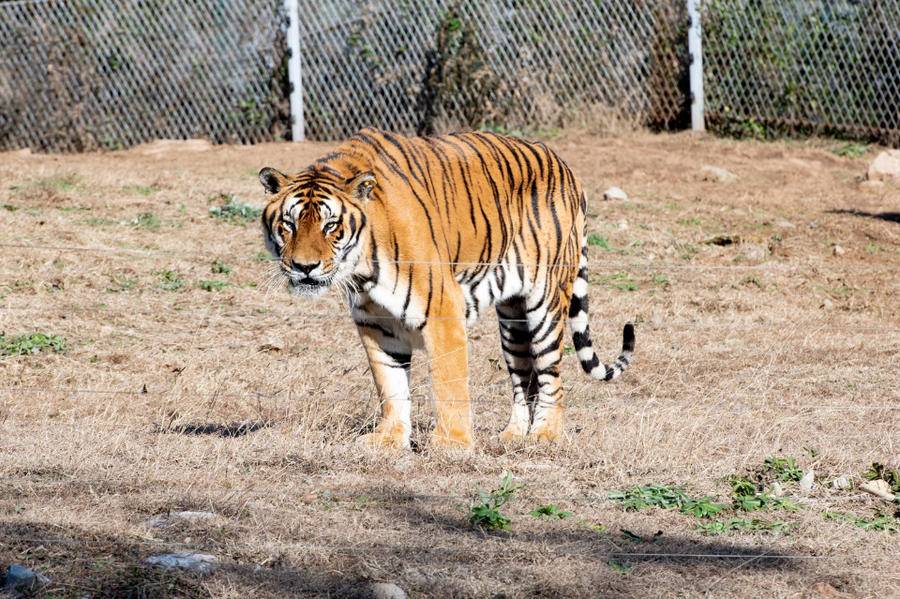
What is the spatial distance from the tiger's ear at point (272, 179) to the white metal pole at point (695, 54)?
1011cm

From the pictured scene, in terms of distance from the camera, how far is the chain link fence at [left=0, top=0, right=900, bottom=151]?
591 inches

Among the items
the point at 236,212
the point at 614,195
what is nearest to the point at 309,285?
the point at 236,212

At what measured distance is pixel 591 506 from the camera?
5113 mm

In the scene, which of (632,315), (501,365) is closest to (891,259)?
(632,315)

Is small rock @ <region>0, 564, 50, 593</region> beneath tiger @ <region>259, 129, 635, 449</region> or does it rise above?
beneath

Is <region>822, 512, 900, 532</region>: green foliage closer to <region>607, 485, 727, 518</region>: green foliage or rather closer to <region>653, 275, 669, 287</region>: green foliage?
<region>607, 485, 727, 518</region>: green foliage

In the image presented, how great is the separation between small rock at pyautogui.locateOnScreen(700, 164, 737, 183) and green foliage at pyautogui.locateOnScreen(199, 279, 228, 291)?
587cm

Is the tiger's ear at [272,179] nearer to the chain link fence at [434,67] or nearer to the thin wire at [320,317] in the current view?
the thin wire at [320,317]

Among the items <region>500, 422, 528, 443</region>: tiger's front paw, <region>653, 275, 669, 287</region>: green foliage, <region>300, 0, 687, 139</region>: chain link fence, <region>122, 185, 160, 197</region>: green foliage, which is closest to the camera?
<region>500, 422, 528, 443</region>: tiger's front paw

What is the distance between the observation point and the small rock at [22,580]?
153 inches

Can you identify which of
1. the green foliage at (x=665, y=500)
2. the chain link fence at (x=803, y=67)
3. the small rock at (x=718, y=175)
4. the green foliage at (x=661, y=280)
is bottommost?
the green foliage at (x=665, y=500)

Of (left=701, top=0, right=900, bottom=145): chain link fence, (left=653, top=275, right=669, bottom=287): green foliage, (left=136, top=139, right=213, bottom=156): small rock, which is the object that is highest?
(left=701, top=0, right=900, bottom=145): chain link fence

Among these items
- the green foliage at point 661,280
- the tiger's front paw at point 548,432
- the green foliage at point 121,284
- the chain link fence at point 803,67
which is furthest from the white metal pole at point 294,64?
the tiger's front paw at point 548,432

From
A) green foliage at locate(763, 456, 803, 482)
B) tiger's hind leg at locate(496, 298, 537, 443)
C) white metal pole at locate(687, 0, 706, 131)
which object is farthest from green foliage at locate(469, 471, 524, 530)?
white metal pole at locate(687, 0, 706, 131)
